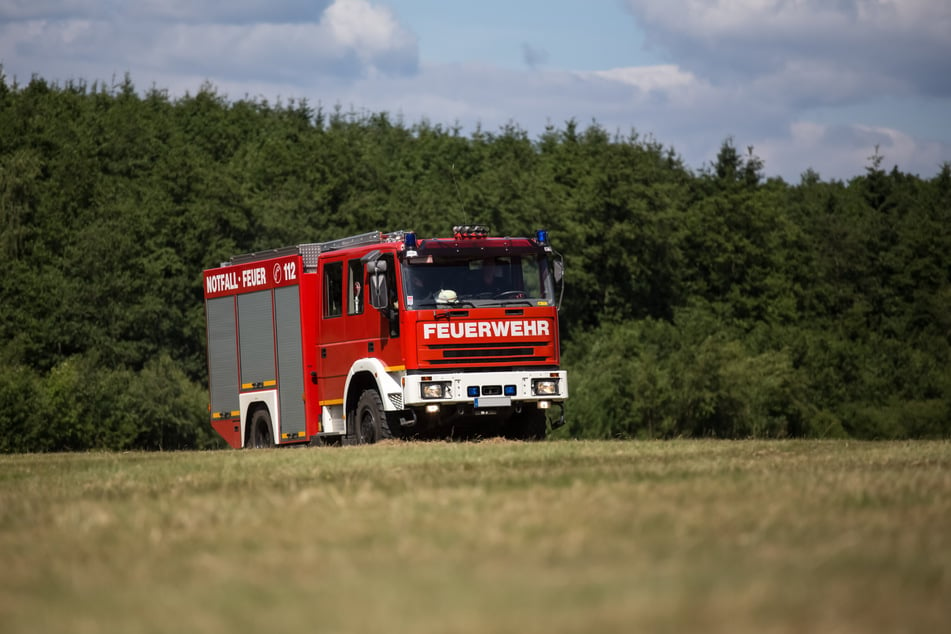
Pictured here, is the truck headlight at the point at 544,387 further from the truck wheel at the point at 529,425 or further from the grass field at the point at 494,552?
the grass field at the point at 494,552

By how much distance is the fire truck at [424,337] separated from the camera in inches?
860

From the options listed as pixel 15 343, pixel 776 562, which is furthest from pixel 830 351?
pixel 776 562

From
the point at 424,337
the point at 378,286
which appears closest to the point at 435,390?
the point at 424,337

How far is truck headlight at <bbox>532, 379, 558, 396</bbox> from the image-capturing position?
22281 mm

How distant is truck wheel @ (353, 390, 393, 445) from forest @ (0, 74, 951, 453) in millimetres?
34196

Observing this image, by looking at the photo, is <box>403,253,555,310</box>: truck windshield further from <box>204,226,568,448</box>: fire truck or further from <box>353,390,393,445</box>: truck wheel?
<box>353,390,393,445</box>: truck wheel

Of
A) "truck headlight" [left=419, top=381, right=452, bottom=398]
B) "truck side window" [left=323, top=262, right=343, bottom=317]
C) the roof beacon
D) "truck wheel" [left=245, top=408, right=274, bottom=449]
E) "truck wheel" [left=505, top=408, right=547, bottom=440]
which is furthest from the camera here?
"truck wheel" [left=245, top=408, right=274, bottom=449]

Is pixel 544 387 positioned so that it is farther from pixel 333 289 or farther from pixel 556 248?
pixel 556 248

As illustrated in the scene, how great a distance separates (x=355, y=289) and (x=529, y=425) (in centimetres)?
319

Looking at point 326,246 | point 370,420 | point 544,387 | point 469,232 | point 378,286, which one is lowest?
point 370,420

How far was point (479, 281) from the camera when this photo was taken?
22.1m

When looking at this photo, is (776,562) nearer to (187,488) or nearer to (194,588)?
(194,588)

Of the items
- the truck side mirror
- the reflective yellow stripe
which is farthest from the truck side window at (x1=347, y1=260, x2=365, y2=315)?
the reflective yellow stripe

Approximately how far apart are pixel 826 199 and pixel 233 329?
7784cm
